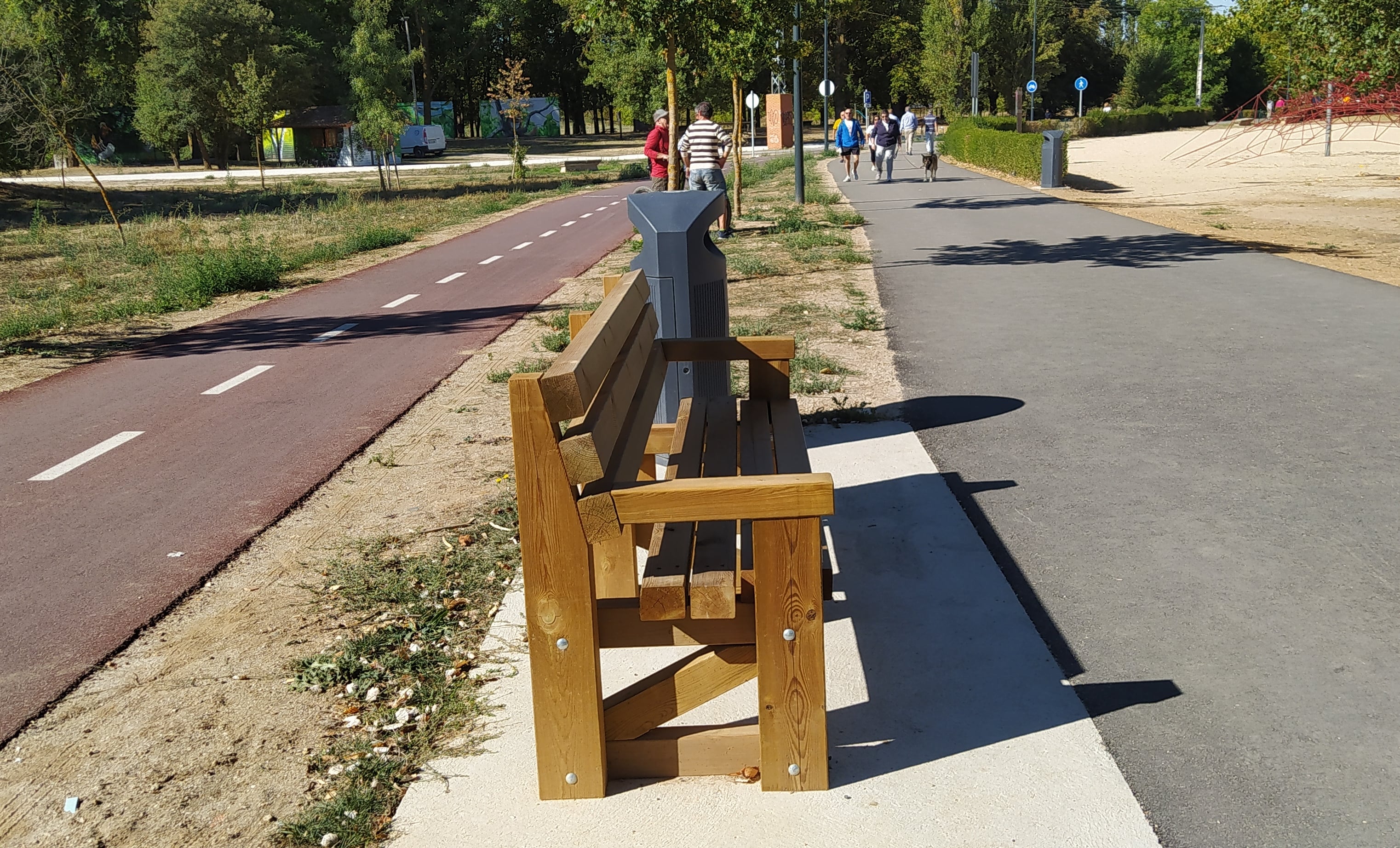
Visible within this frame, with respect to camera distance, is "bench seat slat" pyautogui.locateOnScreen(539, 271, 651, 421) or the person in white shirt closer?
"bench seat slat" pyautogui.locateOnScreen(539, 271, 651, 421)

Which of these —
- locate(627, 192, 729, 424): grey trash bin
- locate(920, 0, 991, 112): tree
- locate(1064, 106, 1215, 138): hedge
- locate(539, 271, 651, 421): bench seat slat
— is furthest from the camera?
locate(1064, 106, 1215, 138): hedge

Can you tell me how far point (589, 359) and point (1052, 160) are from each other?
25647 millimetres

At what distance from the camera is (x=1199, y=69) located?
73.2 meters

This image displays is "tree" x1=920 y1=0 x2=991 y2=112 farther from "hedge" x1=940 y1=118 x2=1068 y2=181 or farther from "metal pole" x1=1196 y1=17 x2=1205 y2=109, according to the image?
"hedge" x1=940 y1=118 x2=1068 y2=181

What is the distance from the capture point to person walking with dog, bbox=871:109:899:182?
30.2 meters

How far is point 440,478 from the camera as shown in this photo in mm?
6230

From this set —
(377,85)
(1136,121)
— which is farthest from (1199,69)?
(377,85)

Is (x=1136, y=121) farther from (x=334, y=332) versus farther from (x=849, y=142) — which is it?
(x=334, y=332)

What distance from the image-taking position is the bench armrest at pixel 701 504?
2947mm

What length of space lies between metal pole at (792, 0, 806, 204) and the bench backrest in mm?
15628

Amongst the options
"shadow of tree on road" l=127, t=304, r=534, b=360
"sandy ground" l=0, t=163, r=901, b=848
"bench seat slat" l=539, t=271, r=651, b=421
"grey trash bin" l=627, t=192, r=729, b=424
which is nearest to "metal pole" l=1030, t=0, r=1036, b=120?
"shadow of tree on road" l=127, t=304, r=534, b=360

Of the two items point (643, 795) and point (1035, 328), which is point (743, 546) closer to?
point (643, 795)

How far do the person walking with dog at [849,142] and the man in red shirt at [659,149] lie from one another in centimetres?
1155

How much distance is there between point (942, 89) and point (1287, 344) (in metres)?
54.8
